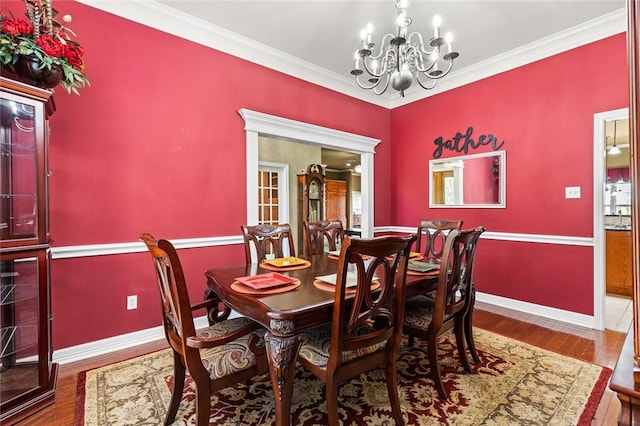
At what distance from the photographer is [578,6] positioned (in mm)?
2627

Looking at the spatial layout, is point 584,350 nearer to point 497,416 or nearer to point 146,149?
point 497,416

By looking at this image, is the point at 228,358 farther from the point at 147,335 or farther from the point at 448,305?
the point at 147,335

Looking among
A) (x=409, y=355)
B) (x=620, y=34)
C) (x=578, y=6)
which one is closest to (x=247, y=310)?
(x=409, y=355)

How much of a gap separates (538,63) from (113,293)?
4.89m

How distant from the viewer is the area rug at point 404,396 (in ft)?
5.41

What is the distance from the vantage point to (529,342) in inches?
102

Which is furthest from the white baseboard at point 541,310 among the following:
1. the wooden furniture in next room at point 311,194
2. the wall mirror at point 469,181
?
the wooden furniture in next room at point 311,194

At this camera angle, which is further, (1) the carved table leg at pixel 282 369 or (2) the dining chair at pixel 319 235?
(2) the dining chair at pixel 319 235

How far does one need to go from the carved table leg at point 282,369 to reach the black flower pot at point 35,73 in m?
2.03

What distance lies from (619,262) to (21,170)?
6.34 m

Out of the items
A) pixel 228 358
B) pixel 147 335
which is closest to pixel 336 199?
pixel 147 335

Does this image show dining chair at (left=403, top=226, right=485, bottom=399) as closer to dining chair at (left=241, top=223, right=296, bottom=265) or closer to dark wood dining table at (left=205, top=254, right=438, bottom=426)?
dark wood dining table at (left=205, top=254, right=438, bottom=426)

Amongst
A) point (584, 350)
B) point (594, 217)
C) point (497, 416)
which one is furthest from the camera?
point (594, 217)

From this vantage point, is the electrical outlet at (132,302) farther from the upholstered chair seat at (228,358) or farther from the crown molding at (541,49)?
the crown molding at (541,49)
